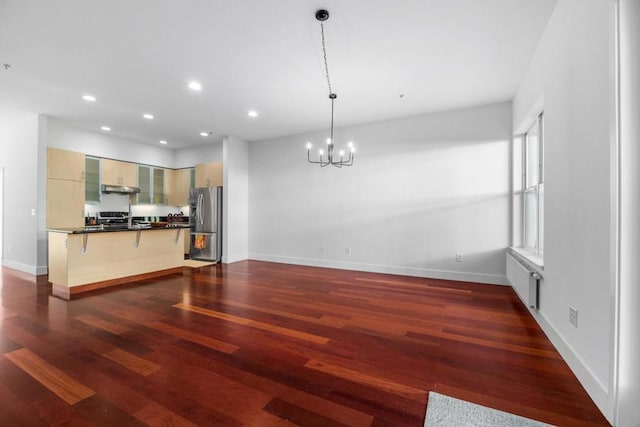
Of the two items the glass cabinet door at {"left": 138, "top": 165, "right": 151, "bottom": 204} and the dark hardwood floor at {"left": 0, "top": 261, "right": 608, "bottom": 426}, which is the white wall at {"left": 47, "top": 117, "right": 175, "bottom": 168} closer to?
the glass cabinet door at {"left": 138, "top": 165, "right": 151, "bottom": 204}

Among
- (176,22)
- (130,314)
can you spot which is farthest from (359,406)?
(176,22)

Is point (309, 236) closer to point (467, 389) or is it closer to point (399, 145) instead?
point (399, 145)

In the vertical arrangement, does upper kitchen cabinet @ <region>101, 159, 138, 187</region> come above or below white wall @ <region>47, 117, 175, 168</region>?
below

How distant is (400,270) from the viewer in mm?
5273

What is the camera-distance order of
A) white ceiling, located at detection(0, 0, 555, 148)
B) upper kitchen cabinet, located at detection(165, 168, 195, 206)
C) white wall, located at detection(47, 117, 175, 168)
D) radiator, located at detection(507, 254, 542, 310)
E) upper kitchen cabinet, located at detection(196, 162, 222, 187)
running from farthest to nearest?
upper kitchen cabinet, located at detection(165, 168, 195, 206) → upper kitchen cabinet, located at detection(196, 162, 222, 187) → white wall, located at detection(47, 117, 175, 168) → radiator, located at detection(507, 254, 542, 310) → white ceiling, located at detection(0, 0, 555, 148)

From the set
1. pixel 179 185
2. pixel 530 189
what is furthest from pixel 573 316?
pixel 179 185

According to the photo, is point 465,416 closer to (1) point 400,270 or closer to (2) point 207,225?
(1) point 400,270

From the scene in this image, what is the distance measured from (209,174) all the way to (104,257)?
3.19m

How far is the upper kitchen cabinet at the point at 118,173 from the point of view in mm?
6375

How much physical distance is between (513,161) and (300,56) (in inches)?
145

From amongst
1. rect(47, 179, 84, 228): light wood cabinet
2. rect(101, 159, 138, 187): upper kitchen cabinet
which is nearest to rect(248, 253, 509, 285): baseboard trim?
rect(101, 159, 138, 187): upper kitchen cabinet

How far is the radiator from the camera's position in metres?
2.97

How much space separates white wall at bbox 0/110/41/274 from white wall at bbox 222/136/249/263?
10.8 feet

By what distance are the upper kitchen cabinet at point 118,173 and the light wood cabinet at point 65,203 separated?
605 millimetres
